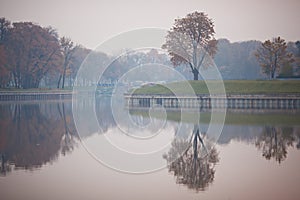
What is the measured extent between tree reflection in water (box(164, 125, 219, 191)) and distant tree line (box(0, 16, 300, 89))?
3458cm

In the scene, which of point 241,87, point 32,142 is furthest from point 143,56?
point 32,142

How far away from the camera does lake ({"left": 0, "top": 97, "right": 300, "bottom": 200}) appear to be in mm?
14953

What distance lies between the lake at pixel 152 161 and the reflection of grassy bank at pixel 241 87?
1759 centimetres

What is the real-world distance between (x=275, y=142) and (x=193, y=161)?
661 cm

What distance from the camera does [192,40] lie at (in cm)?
5991

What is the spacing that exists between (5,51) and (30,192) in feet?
204

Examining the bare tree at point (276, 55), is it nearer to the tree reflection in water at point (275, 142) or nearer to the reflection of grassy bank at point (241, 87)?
the reflection of grassy bank at point (241, 87)

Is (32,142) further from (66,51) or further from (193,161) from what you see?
(66,51)

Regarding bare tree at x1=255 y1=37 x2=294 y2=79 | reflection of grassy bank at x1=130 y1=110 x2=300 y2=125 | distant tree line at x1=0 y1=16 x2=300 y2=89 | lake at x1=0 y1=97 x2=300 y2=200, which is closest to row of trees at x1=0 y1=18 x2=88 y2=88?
distant tree line at x1=0 y1=16 x2=300 y2=89

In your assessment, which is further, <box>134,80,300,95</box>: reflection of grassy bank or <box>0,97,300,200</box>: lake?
<box>134,80,300,95</box>: reflection of grassy bank

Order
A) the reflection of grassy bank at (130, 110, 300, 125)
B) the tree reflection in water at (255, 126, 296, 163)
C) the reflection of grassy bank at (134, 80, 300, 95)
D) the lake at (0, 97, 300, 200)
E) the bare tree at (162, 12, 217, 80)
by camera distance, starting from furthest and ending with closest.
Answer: the bare tree at (162, 12, 217, 80) < the reflection of grassy bank at (134, 80, 300, 95) < the reflection of grassy bank at (130, 110, 300, 125) < the tree reflection in water at (255, 126, 296, 163) < the lake at (0, 97, 300, 200)

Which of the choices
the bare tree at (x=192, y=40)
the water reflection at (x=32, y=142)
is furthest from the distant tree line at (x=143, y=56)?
the water reflection at (x=32, y=142)

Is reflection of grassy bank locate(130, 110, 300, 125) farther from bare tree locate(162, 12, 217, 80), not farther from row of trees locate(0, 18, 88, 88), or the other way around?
row of trees locate(0, 18, 88, 88)

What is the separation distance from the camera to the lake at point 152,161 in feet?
49.1
